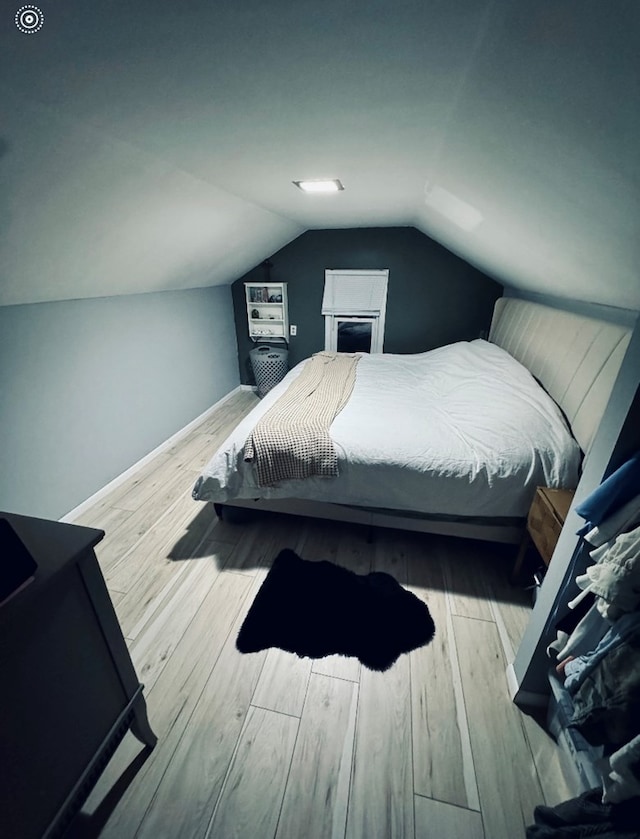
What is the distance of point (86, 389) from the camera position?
92.8 inches

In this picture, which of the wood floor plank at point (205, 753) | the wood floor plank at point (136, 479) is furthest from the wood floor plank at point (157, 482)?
the wood floor plank at point (205, 753)

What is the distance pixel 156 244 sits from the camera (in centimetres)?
224

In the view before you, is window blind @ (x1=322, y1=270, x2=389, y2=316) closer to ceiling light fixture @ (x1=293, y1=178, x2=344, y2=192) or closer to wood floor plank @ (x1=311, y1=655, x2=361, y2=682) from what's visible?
ceiling light fixture @ (x1=293, y1=178, x2=344, y2=192)

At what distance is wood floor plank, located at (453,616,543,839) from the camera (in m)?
1.07

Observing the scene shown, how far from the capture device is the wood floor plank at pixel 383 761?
1045 millimetres

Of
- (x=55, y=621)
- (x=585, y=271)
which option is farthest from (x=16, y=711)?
(x=585, y=271)

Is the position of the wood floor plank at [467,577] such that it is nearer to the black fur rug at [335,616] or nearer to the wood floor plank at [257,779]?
the black fur rug at [335,616]

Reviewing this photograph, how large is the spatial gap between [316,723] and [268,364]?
11.8 ft

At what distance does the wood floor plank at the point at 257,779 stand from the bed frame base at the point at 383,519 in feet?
3.22

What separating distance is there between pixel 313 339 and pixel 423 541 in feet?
9.97

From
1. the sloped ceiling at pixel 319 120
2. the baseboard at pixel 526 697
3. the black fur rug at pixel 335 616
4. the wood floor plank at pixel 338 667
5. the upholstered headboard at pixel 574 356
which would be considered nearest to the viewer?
the sloped ceiling at pixel 319 120

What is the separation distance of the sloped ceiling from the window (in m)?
1.97

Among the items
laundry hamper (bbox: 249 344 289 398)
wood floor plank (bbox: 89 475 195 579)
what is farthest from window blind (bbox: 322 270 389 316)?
wood floor plank (bbox: 89 475 195 579)

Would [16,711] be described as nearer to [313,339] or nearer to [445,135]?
[445,135]
